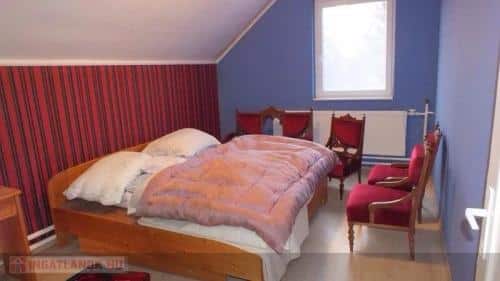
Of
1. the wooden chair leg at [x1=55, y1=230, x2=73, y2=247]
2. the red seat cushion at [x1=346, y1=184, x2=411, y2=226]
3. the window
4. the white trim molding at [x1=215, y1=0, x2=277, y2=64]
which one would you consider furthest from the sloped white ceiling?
the red seat cushion at [x1=346, y1=184, x2=411, y2=226]

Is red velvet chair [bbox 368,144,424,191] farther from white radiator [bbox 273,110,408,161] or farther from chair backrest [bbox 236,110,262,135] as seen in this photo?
chair backrest [bbox 236,110,262,135]

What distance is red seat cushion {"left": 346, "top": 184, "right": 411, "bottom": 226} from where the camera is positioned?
247 cm

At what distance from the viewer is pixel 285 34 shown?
4785 mm

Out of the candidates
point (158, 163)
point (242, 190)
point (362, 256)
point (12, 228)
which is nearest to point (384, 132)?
point (362, 256)

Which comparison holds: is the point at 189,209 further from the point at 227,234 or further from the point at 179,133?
the point at 179,133

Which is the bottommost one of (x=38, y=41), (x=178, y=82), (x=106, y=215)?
(x=106, y=215)

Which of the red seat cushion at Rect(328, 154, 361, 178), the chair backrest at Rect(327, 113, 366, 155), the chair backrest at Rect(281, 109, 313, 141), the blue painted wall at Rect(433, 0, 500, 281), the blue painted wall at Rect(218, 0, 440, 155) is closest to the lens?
the blue painted wall at Rect(433, 0, 500, 281)

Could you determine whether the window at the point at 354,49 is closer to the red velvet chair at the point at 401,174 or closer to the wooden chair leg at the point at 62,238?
the red velvet chair at the point at 401,174

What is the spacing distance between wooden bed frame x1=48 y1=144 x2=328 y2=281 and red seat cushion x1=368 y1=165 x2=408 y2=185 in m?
0.64

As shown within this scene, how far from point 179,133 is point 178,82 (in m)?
1.15

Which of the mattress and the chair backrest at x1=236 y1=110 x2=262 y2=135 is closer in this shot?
the mattress

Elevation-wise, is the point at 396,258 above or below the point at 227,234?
below

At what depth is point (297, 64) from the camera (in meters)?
4.81

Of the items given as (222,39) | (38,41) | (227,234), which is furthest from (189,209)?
(222,39)
